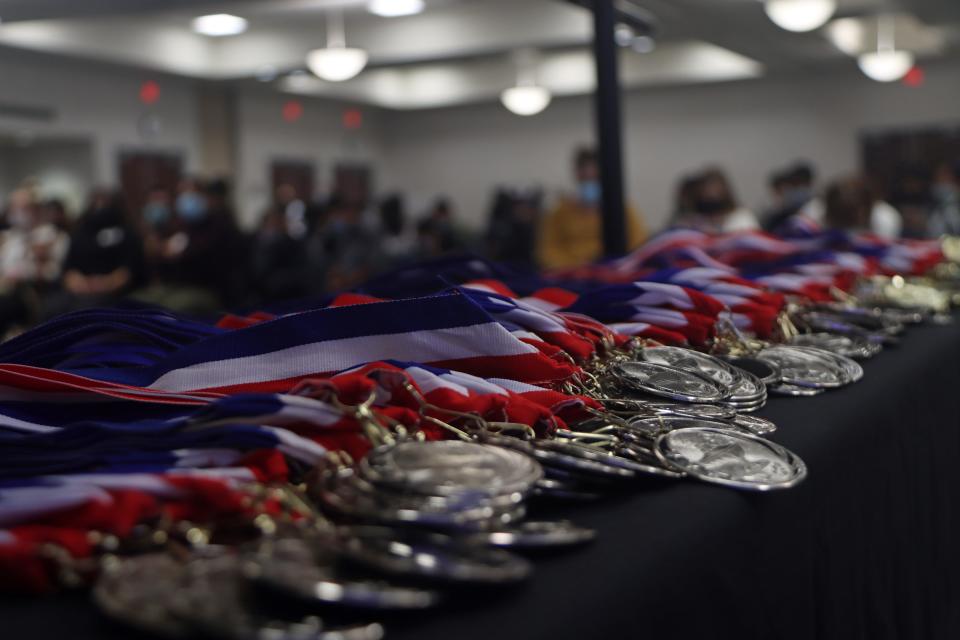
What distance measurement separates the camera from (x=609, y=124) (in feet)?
8.03

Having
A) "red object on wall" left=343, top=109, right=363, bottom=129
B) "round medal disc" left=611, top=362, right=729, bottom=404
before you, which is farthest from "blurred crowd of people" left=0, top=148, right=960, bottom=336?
"red object on wall" left=343, top=109, right=363, bottom=129

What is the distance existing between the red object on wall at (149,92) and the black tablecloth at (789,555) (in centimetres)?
1096

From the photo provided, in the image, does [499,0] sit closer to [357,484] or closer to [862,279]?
[862,279]

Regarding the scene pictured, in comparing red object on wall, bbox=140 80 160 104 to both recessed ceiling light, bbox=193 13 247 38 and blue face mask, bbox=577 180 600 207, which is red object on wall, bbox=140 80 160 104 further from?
blue face mask, bbox=577 180 600 207

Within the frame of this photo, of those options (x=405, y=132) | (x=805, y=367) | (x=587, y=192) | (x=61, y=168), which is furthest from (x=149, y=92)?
(x=805, y=367)

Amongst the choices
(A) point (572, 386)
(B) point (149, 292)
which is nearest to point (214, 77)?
A: (B) point (149, 292)

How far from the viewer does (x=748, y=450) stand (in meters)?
0.77

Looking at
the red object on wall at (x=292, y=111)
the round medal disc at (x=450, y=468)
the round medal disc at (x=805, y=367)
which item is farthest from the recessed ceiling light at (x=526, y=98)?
the round medal disc at (x=450, y=468)

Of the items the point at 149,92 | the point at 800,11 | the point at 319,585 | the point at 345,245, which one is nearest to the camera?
the point at 319,585

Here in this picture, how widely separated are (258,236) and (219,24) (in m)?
3.10

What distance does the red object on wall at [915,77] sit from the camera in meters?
12.4

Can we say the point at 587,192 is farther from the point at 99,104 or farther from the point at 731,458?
the point at 99,104

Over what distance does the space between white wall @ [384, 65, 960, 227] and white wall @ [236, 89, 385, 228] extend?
4.06ft

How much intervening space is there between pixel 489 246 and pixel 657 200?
4.24 metres
